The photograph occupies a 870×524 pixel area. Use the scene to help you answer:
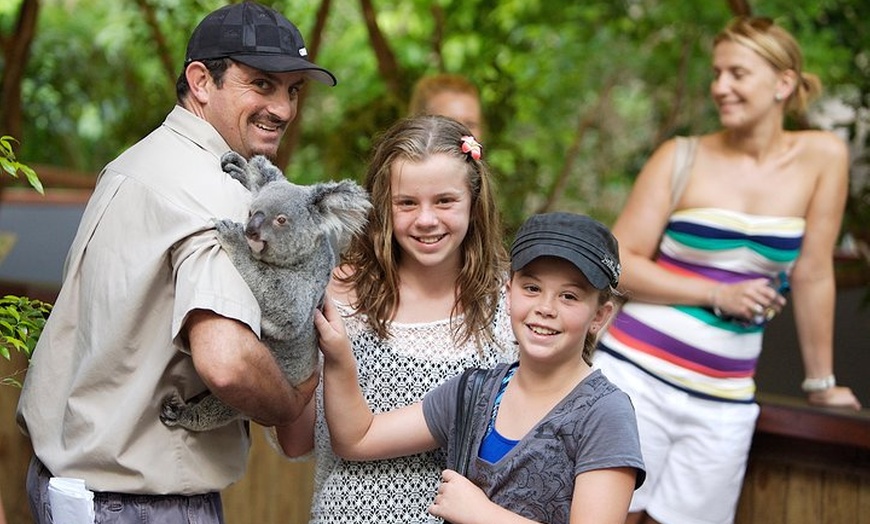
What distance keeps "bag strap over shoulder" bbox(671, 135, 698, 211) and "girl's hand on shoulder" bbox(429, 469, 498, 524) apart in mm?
1335

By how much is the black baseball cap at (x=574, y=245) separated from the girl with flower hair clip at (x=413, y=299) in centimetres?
30

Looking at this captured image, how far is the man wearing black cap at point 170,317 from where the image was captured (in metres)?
1.99

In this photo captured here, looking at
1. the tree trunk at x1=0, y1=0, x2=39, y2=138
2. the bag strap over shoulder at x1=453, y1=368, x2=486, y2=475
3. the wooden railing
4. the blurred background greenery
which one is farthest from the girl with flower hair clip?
the tree trunk at x1=0, y1=0, x2=39, y2=138

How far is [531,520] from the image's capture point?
A: 2.05 meters

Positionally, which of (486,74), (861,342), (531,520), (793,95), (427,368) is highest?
(486,74)

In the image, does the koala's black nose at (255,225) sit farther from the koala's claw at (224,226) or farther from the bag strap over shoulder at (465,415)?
the bag strap over shoulder at (465,415)

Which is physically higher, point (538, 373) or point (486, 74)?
point (486, 74)

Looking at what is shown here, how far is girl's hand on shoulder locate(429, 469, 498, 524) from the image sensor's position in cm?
205

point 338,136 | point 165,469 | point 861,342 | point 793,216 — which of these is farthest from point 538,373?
point 338,136

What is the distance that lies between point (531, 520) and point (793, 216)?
4.74ft

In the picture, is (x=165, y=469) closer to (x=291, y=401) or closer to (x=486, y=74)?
(x=291, y=401)

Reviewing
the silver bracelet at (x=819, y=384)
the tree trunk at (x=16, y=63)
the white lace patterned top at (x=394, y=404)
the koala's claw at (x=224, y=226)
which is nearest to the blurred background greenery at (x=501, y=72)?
the tree trunk at (x=16, y=63)

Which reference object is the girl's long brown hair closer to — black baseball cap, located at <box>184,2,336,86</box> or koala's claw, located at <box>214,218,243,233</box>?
black baseball cap, located at <box>184,2,336,86</box>

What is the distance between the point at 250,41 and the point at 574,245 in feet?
2.22
